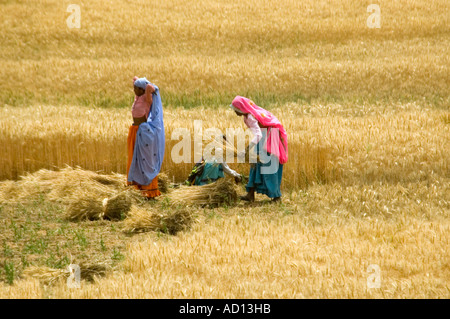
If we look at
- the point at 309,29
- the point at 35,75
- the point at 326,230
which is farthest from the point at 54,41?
the point at 326,230

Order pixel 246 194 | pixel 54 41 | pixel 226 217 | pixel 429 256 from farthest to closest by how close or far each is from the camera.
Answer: pixel 54 41, pixel 246 194, pixel 226 217, pixel 429 256

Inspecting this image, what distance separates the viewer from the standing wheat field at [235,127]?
21.8ft

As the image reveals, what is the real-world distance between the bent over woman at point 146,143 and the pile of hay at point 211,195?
0.47m

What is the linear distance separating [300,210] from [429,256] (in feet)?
8.56

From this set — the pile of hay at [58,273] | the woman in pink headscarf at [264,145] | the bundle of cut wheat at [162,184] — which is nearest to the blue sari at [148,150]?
the bundle of cut wheat at [162,184]

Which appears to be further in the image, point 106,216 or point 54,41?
point 54,41

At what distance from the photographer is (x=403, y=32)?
70.8 feet

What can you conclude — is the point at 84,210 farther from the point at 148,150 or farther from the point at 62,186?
the point at 148,150

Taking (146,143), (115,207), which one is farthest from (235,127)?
(115,207)

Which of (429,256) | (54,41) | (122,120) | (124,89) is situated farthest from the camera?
(54,41)

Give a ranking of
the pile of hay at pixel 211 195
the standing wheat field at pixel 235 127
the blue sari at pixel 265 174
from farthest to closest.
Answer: the pile of hay at pixel 211 195 → the blue sari at pixel 265 174 → the standing wheat field at pixel 235 127

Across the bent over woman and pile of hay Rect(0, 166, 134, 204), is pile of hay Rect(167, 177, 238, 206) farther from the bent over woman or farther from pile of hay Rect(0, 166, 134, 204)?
pile of hay Rect(0, 166, 134, 204)

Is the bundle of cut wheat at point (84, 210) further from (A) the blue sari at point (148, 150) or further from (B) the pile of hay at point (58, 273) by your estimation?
(B) the pile of hay at point (58, 273)

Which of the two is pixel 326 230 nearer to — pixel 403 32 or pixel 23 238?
pixel 23 238
